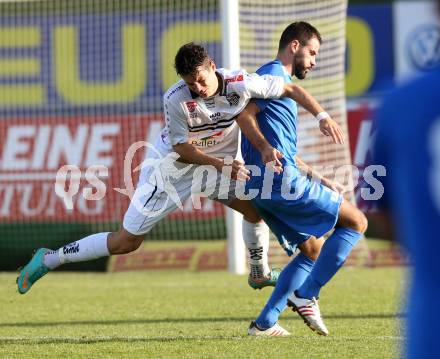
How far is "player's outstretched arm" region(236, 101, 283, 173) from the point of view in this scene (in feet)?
20.0

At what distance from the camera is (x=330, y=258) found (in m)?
6.32

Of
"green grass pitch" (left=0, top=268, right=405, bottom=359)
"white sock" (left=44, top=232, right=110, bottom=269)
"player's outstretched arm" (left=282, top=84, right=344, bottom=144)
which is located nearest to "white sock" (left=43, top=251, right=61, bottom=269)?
"white sock" (left=44, top=232, right=110, bottom=269)

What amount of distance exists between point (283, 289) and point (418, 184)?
13.6 feet

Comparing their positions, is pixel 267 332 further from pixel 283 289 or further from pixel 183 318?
pixel 183 318

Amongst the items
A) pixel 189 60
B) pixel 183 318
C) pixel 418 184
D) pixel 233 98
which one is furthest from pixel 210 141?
pixel 418 184

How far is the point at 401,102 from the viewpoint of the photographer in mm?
2420

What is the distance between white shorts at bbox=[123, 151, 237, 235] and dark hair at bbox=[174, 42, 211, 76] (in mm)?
1067

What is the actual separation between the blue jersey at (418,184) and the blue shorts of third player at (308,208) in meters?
3.74

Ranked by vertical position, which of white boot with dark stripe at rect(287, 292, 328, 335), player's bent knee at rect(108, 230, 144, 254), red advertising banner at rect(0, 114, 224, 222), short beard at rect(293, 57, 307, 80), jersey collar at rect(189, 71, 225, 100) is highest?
short beard at rect(293, 57, 307, 80)

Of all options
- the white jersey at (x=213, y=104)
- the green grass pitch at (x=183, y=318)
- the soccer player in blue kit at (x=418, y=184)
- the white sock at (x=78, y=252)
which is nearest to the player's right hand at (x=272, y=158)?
the white jersey at (x=213, y=104)

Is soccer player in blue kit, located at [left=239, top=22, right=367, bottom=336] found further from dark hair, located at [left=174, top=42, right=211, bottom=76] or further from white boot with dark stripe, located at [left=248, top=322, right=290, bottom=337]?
dark hair, located at [left=174, top=42, right=211, bottom=76]

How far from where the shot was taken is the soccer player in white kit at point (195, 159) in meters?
6.28

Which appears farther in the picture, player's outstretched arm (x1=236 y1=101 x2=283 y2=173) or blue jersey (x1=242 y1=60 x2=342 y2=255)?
blue jersey (x1=242 y1=60 x2=342 y2=255)

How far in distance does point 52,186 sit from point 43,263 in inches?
268
